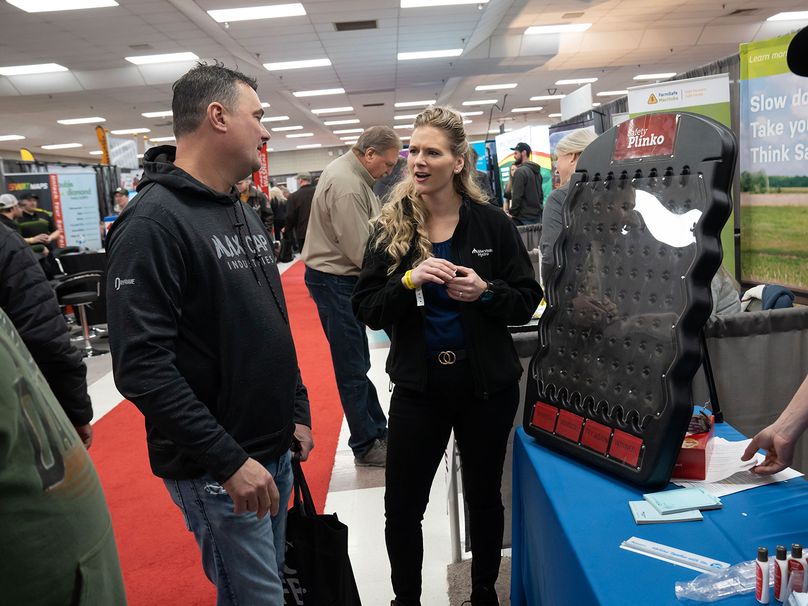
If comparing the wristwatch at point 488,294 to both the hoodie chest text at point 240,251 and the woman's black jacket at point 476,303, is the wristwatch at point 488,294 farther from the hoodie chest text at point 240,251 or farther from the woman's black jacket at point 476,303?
the hoodie chest text at point 240,251

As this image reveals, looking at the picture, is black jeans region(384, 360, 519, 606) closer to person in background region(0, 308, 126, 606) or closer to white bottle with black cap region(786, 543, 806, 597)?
white bottle with black cap region(786, 543, 806, 597)

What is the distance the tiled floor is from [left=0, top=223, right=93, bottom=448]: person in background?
44.1 inches

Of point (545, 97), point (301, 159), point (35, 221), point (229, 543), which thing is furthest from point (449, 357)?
point (301, 159)

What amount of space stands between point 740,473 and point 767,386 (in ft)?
4.01

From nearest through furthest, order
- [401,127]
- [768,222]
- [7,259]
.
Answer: [7,259] → [768,222] → [401,127]

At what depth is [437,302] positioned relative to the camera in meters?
1.69

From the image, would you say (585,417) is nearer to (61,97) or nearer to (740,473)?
(740,473)

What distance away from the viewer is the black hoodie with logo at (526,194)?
771 cm

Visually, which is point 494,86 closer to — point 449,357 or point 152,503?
point 152,503

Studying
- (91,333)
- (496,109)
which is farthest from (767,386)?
(496,109)

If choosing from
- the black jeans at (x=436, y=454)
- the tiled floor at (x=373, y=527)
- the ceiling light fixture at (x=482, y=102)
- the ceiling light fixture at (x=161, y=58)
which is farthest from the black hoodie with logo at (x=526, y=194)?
the ceiling light fixture at (x=482, y=102)

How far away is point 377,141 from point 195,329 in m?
1.95

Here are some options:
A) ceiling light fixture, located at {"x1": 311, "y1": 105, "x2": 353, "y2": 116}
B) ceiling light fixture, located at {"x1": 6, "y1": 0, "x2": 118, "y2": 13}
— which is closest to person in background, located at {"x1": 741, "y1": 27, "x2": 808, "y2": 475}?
ceiling light fixture, located at {"x1": 6, "y1": 0, "x2": 118, "y2": 13}

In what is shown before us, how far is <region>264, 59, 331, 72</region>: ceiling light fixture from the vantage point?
37.4 feet
